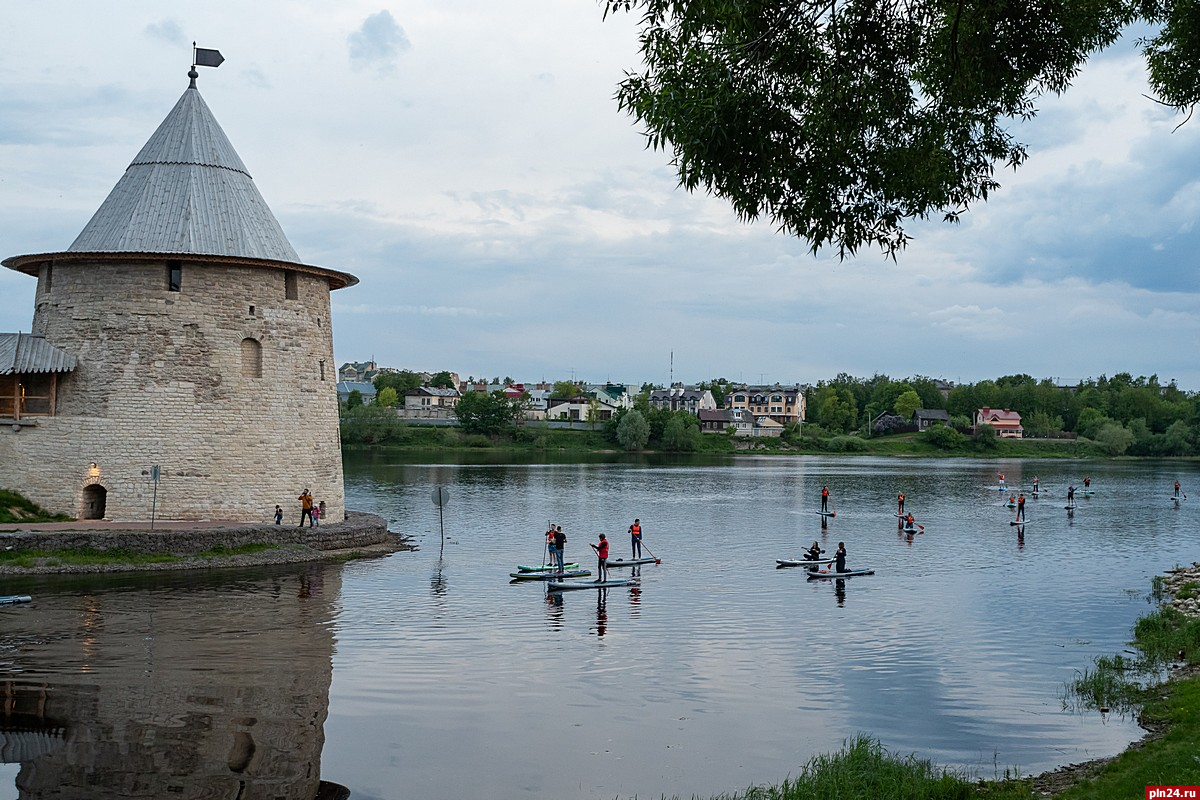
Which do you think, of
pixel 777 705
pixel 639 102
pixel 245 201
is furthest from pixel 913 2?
pixel 245 201

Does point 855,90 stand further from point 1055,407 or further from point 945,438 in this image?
point 1055,407

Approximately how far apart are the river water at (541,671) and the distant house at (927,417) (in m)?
110

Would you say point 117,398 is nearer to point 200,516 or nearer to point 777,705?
point 200,516

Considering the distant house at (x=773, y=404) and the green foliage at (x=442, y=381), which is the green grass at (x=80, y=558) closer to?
the distant house at (x=773, y=404)

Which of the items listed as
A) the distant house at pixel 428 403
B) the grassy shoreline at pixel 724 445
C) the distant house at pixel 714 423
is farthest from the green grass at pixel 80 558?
the distant house at pixel 714 423

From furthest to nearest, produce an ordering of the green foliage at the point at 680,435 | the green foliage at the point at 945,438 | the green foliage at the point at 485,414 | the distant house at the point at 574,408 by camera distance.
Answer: the distant house at the point at 574,408 < the green foliage at the point at 945,438 < the green foliage at the point at 680,435 < the green foliage at the point at 485,414

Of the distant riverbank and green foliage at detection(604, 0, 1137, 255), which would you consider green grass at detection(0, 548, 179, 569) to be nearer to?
green foliage at detection(604, 0, 1137, 255)

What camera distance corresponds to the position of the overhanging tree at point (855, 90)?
31.7 ft

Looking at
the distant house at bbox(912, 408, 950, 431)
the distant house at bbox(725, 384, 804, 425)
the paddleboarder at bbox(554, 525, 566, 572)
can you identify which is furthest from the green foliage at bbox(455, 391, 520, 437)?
the paddleboarder at bbox(554, 525, 566, 572)

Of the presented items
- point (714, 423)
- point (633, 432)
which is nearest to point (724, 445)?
point (714, 423)

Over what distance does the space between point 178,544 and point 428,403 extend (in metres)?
127

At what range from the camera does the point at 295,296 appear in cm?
2906

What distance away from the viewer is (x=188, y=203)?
28.3m

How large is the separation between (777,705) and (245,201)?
22.0 metres
